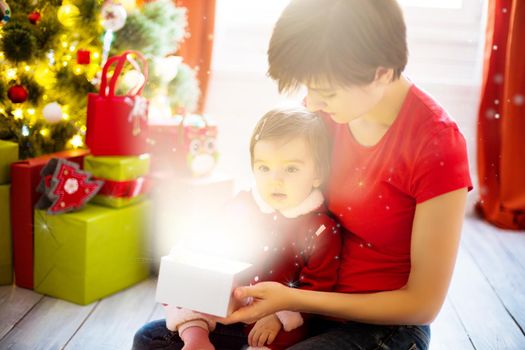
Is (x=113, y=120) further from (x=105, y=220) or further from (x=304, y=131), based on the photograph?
(x=304, y=131)

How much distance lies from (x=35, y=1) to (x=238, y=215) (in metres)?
1.49

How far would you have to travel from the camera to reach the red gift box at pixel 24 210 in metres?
2.19

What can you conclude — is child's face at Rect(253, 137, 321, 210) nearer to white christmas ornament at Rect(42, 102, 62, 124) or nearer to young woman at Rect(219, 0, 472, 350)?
young woman at Rect(219, 0, 472, 350)

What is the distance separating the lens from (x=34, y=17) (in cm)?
243

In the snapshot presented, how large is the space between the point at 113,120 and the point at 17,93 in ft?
1.40

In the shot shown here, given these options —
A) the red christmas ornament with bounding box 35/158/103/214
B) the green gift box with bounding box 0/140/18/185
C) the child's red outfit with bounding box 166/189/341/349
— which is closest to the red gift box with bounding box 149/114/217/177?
the red christmas ornament with bounding box 35/158/103/214

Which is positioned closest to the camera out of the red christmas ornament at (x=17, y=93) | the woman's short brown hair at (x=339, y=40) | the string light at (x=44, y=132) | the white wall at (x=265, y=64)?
the woman's short brown hair at (x=339, y=40)

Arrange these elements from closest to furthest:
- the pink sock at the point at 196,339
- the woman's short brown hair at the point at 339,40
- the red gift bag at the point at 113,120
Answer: the woman's short brown hair at the point at 339,40 < the pink sock at the point at 196,339 < the red gift bag at the point at 113,120

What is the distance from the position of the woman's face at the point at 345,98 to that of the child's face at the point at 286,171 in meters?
0.22

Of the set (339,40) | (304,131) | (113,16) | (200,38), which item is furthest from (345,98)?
(200,38)

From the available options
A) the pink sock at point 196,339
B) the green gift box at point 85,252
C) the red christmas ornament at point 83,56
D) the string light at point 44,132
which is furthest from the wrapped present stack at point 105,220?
the pink sock at point 196,339

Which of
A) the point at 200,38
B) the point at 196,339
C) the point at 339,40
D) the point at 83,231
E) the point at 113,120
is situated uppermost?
the point at 339,40

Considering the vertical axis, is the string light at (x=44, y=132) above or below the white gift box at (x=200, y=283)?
below

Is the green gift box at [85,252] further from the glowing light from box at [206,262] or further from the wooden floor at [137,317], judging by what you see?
the glowing light from box at [206,262]
